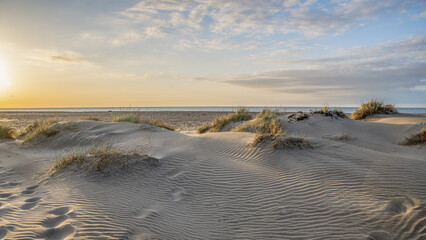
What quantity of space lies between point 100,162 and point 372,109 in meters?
15.8

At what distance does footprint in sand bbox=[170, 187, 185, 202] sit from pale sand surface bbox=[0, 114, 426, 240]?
0.02 m

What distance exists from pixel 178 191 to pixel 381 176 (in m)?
3.59

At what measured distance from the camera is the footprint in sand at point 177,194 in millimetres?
4457

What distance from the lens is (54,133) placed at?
1027 cm

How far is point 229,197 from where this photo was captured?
172 inches

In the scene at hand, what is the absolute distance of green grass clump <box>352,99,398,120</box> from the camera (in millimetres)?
15711

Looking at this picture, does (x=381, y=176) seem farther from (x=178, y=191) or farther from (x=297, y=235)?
(x=178, y=191)

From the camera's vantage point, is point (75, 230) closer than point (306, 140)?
Yes

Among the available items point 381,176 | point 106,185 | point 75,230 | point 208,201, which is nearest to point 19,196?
point 106,185

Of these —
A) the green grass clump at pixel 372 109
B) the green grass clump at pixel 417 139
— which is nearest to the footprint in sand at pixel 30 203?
the green grass clump at pixel 417 139

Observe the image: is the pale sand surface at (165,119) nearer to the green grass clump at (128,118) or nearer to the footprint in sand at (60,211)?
the green grass clump at (128,118)

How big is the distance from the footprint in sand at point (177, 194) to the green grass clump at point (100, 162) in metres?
1.20

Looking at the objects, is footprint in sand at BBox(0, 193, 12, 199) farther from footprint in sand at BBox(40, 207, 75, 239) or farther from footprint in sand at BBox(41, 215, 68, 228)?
footprint in sand at BBox(41, 215, 68, 228)

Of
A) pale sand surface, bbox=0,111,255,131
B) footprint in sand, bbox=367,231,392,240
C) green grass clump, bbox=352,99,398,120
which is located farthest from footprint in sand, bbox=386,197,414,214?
green grass clump, bbox=352,99,398,120
